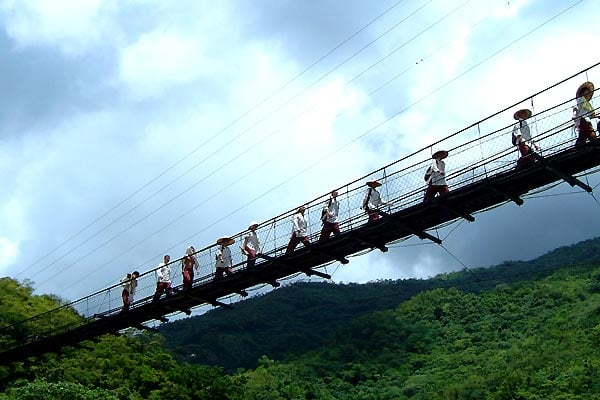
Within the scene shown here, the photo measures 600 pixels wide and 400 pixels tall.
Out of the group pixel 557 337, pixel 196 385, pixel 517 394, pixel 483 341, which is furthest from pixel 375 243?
pixel 483 341

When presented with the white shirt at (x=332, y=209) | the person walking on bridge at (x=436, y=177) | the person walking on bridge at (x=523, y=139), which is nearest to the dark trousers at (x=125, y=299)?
the white shirt at (x=332, y=209)

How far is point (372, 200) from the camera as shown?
1154 centimetres

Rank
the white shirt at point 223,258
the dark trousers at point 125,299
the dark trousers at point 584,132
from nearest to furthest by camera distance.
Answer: the dark trousers at point 584,132 < the white shirt at point 223,258 < the dark trousers at point 125,299

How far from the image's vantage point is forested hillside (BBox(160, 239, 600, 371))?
5731 cm

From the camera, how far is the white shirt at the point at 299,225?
12.2 m

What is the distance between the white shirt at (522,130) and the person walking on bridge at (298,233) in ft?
11.4

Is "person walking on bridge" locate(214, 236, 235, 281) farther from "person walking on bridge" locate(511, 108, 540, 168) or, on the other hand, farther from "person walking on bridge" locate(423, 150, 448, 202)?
"person walking on bridge" locate(511, 108, 540, 168)

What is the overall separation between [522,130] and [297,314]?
60.0 meters

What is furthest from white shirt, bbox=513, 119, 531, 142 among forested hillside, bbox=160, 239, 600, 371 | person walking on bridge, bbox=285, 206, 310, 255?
forested hillside, bbox=160, 239, 600, 371

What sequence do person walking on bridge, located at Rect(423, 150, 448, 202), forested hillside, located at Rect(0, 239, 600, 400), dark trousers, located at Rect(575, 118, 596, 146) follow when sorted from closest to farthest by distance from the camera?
1. dark trousers, located at Rect(575, 118, 596, 146)
2. person walking on bridge, located at Rect(423, 150, 448, 202)
3. forested hillside, located at Rect(0, 239, 600, 400)

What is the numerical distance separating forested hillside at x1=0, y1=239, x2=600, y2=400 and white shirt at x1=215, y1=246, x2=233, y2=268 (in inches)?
284

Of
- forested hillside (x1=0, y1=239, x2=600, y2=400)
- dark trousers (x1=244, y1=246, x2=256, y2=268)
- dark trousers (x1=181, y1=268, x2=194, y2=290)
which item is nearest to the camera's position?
dark trousers (x1=244, y1=246, x2=256, y2=268)

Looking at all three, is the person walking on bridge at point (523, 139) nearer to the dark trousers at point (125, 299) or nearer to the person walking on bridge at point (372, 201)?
the person walking on bridge at point (372, 201)

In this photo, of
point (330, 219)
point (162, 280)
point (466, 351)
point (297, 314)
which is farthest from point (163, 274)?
point (297, 314)
